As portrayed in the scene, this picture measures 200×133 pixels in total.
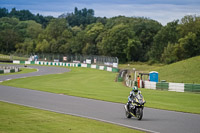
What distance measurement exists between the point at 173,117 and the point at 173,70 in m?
39.8

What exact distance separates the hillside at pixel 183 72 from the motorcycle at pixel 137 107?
30.6 meters

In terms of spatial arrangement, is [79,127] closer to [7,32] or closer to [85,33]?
[85,33]

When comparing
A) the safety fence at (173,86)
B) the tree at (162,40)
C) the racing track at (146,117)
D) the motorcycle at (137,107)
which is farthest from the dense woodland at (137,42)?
the motorcycle at (137,107)

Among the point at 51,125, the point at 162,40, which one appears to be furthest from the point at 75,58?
the point at 51,125

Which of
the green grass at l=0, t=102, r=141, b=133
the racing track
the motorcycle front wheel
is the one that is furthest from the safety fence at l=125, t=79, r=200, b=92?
the green grass at l=0, t=102, r=141, b=133

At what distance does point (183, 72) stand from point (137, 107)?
125ft

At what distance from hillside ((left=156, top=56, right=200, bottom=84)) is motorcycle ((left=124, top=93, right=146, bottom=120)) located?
1204 inches

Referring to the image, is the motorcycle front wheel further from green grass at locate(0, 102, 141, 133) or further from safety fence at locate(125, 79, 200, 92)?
safety fence at locate(125, 79, 200, 92)

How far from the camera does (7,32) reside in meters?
152

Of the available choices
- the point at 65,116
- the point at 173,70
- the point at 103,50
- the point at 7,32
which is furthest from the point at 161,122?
the point at 7,32

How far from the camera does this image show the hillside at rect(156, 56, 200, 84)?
46.2 m

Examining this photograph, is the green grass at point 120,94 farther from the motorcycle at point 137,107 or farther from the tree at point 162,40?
the tree at point 162,40

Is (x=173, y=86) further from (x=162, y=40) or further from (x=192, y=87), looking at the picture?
(x=162, y=40)

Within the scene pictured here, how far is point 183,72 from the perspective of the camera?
50.9 metres
